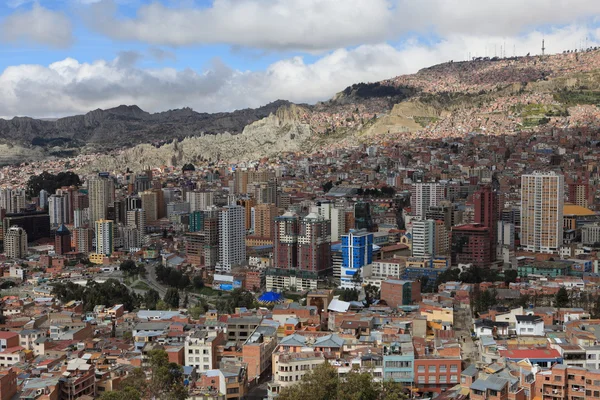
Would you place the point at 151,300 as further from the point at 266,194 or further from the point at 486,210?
the point at 266,194

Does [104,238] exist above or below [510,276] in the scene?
above

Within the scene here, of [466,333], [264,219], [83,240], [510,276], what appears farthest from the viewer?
[83,240]

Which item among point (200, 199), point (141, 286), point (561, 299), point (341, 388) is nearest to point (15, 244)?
point (141, 286)

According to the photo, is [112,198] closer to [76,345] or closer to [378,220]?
[378,220]

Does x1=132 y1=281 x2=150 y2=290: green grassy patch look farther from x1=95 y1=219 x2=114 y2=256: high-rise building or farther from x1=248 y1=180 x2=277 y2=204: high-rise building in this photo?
x1=248 y1=180 x2=277 y2=204: high-rise building

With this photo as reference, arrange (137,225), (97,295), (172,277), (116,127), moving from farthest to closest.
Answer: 1. (116,127)
2. (137,225)
3. (172,277)
4. (97,295)

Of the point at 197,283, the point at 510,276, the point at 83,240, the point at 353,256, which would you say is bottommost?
the point at 197,283

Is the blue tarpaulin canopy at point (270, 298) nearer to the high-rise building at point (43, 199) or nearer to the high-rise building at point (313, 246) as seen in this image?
the high-rise building at point (313, 246)

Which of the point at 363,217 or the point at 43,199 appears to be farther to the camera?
the point at 43,199
